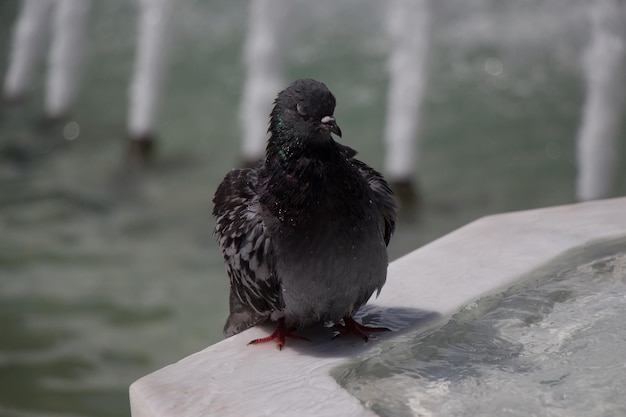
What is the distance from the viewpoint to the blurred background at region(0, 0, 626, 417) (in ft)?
20.5

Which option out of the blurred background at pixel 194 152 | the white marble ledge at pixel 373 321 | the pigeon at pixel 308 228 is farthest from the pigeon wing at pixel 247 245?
the blurred background at pixel 194 152

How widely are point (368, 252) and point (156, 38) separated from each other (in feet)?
23.3

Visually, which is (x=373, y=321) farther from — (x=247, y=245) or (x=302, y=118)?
(x=302, y=118)

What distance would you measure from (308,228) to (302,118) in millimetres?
369

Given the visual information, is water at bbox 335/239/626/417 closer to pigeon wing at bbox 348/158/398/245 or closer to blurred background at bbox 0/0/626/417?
pigeon wing at bbox 348/158/398/245

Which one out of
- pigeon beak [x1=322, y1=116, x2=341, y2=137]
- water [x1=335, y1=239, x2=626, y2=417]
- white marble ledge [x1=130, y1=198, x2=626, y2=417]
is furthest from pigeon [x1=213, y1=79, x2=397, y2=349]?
water [x1=335, y1=239, x2=626, y2=417]

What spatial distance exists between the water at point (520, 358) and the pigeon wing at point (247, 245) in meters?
0.42

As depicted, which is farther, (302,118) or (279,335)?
(279,335)

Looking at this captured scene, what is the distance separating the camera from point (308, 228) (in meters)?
2.99

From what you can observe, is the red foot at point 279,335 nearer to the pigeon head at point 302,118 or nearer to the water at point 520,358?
the water at point 520,358

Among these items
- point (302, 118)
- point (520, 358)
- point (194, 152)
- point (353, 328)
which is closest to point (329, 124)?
point (302, 118)

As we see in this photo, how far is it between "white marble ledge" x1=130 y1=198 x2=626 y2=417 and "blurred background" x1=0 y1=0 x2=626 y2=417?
261 cm

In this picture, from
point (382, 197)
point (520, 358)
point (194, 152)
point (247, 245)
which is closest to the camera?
point (520, 358)

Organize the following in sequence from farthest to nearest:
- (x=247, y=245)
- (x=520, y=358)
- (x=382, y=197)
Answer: (x=382, y=197)
(x=247, y=245)
(x=520, y=358)
